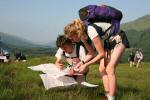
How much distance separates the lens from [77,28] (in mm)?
6160

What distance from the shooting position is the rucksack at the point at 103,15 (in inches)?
245

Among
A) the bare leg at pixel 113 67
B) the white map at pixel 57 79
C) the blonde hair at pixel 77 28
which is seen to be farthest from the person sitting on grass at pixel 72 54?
the bare leg at pixel 113 67

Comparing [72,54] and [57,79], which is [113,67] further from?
[72,54]

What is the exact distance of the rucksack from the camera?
622cm

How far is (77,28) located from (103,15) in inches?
17.8

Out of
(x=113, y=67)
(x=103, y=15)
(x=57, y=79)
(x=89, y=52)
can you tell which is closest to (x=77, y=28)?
(x=103, y=15)

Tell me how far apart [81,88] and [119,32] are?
137 cm

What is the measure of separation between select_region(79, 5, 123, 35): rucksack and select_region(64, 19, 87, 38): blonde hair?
0.13m

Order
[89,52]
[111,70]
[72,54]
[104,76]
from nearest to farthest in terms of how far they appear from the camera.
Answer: [111,70], [104,76], [89,52], [72,54]

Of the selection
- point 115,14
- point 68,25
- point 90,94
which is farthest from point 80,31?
point 90,94

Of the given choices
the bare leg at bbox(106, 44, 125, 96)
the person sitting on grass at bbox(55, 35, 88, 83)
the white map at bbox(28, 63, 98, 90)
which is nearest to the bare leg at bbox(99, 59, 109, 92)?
the bare leg at bbox(106, 44, 125, 96)

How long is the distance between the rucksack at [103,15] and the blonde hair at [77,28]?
0.13 meters

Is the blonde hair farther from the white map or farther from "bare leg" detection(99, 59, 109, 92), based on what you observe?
the white map

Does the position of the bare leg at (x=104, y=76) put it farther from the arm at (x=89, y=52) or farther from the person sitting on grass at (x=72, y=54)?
the person sitting on grass at (x=72, y=54)
